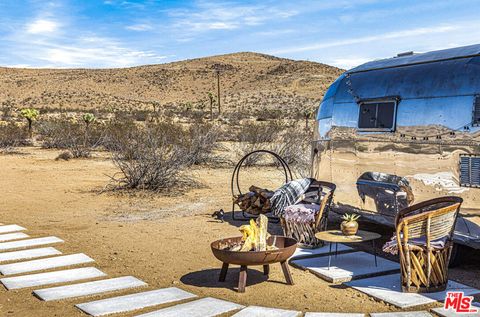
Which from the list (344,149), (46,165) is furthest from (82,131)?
(344,149)

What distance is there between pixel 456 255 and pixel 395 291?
4.79ft

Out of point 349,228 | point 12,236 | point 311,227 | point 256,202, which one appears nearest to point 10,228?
point 12,236

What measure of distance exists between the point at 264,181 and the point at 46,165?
8.27 metres

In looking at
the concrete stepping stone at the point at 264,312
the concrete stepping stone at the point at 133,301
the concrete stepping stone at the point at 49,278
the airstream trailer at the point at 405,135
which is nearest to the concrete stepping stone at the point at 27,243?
the concrete stepping stone at the point at 49,278

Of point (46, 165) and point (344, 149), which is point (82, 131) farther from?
point (344, 149)

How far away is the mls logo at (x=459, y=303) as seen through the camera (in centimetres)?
585

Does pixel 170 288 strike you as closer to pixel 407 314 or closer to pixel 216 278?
pixel 216 278

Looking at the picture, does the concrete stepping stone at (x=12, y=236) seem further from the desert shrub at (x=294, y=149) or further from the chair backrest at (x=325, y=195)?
the desert shrub at (x=294, y=149)

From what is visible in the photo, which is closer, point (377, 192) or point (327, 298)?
point (327, 298)

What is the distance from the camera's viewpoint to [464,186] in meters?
6.95

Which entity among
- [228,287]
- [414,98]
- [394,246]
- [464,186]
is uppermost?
[414,98]

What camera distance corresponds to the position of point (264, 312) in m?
5.87

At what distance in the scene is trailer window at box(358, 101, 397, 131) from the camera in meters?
8.06

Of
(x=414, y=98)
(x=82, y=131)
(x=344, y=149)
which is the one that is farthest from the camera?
(x=82, y=131)
